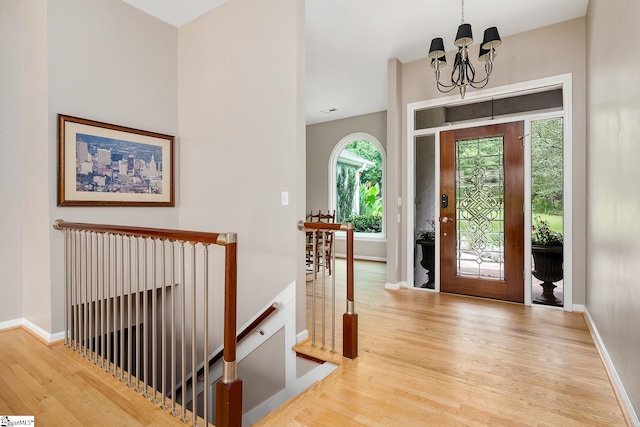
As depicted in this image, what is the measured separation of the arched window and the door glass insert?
269 cm

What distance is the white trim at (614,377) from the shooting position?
1562 millimetres

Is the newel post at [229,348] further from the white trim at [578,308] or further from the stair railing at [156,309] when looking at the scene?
the white trim at [578,308]

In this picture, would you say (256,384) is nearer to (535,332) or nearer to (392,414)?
(392,414)

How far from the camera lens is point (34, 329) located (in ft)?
8.96

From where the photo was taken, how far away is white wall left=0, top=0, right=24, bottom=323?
2.75m

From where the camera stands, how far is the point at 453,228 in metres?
3.92

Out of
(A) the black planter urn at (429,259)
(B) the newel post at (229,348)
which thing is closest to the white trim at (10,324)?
(B) the newel post at (229,348)

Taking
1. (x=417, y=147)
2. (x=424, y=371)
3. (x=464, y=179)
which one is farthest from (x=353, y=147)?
(x=424, y=371)

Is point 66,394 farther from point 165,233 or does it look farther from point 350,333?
point 350,333

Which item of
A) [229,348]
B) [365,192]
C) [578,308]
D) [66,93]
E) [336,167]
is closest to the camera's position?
[229,348]

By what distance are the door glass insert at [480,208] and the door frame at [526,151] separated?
0.76 feet

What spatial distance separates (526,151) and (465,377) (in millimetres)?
2549

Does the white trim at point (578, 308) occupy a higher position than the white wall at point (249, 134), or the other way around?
the white wall at point (249, 134)

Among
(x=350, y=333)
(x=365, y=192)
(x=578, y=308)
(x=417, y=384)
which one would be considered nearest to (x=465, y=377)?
(x=417, y=384)
